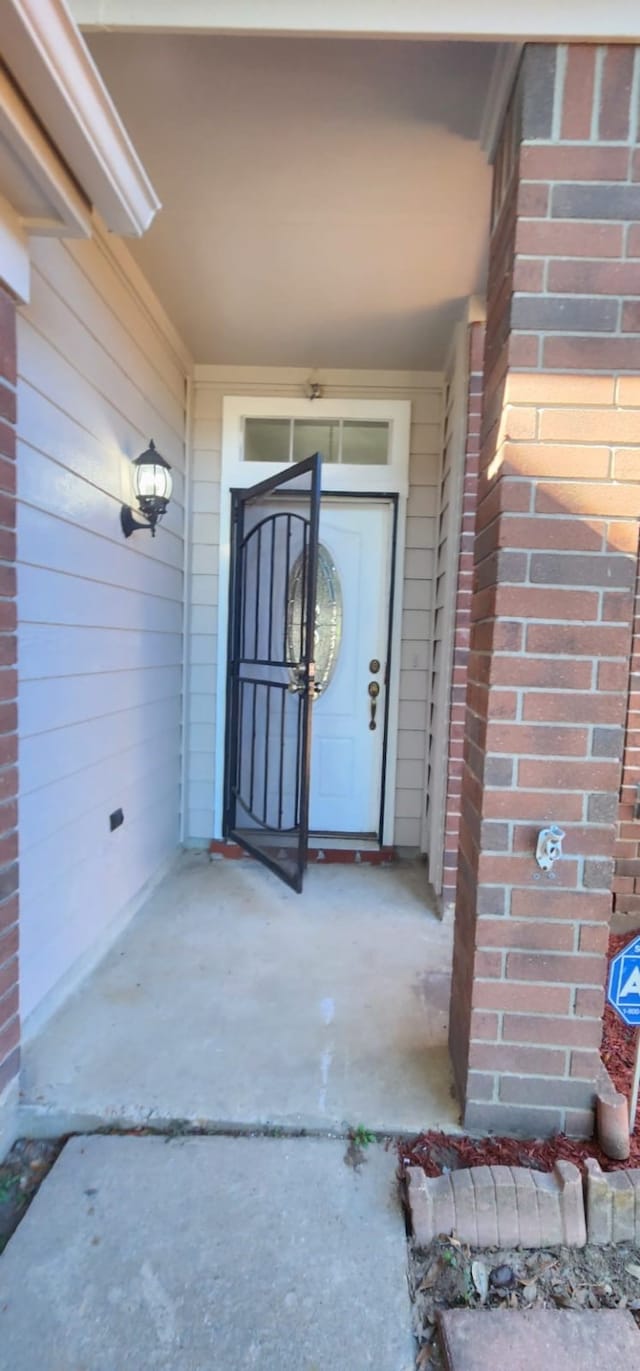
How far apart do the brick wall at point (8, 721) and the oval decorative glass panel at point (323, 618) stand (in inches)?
73.6

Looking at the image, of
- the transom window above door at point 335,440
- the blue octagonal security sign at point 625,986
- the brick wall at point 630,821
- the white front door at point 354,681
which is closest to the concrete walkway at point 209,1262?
the blue octagonal security sign at point 625,986

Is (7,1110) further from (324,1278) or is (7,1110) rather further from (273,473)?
(273,473)

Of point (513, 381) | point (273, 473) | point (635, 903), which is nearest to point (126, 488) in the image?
point (273, 473)

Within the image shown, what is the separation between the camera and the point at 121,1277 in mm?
1146

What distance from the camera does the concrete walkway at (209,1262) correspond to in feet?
3.42

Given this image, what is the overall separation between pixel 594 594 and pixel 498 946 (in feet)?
2.71

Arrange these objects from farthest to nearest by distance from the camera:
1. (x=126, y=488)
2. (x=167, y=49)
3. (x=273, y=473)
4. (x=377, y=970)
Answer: (x=273, y=473), (x=126, y=488), (x=377, y=970), (x=167, y=49)

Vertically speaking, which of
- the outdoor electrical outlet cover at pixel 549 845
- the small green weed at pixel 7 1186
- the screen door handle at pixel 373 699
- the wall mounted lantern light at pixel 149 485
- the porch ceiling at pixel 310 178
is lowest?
the small green weed at pixel 7 1186

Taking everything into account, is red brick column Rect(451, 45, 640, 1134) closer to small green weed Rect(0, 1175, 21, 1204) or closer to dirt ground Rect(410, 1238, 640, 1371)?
dirt ground Rect(410, 1238, 640, 1371)

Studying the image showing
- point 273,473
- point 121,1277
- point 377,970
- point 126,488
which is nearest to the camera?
point 121,1277

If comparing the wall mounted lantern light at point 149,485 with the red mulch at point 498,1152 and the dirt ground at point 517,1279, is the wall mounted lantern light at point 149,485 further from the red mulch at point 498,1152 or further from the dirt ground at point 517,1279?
the dirt ground at point 517,1279

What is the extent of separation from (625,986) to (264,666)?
219 centimetres

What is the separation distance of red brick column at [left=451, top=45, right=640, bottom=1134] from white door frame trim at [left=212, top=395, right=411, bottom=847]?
1707mm

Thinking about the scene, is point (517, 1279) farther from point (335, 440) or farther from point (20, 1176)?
point (335, 440)
